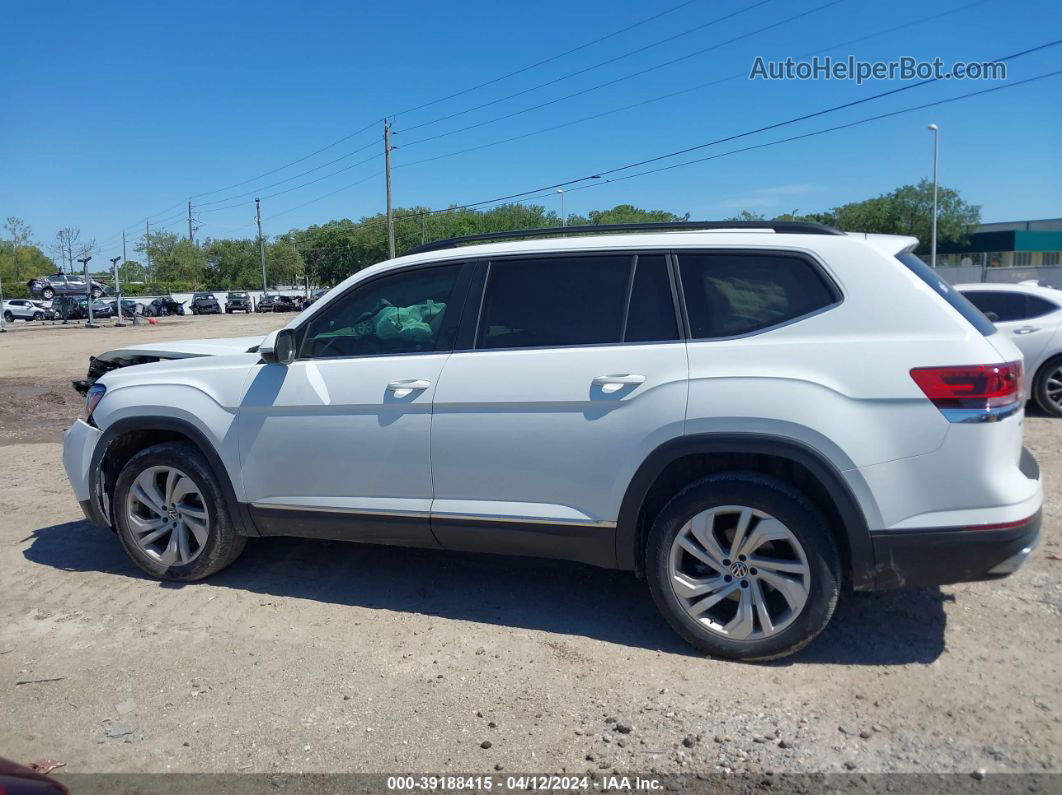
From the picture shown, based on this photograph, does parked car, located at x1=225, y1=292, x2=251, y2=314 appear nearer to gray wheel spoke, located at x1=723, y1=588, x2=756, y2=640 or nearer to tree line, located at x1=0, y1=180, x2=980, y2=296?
tree line, located at x1=0, y1=180, x2=980, y2=296

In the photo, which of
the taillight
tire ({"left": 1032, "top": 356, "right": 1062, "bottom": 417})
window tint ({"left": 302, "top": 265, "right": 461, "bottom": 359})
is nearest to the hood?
window tint ({"left": 302, "top": 265, "right": 461, "bottom": 359})

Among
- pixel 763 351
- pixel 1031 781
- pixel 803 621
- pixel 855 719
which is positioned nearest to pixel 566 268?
pixel 763 351

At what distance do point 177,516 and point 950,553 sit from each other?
4.01 meters

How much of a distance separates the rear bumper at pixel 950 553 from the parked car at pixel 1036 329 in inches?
264

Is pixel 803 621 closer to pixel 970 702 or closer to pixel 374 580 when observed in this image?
pixel 970 702

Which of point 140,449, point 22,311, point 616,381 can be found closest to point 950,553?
point 616,381

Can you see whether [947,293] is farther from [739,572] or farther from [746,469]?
[739,572]

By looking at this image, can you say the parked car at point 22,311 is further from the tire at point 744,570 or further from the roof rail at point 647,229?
the tire at point 744,570

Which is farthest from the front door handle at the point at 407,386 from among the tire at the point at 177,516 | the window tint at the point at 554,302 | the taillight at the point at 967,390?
the taillight at the point at 967,390

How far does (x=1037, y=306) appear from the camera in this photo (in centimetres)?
959

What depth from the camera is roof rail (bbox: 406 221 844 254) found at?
3.85 meters

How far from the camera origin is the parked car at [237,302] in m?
64.0

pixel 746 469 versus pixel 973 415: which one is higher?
pixel 973 415

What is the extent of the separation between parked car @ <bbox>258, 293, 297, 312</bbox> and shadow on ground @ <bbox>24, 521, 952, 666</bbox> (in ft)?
199
